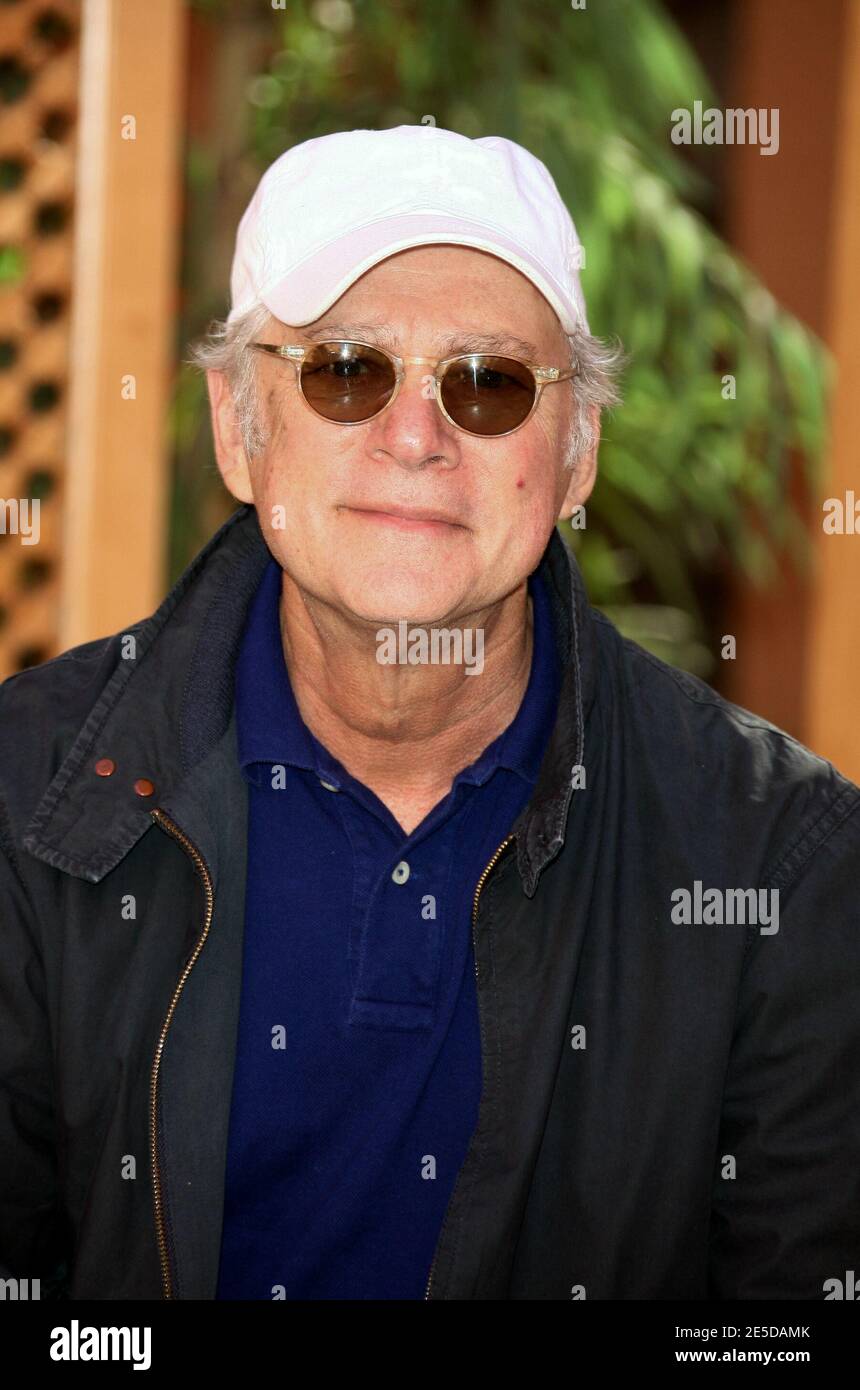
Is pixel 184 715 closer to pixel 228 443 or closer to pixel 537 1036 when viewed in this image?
pixel 228 443

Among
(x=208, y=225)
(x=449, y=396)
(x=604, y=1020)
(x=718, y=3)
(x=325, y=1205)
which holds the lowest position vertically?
(x=325, y=1205)

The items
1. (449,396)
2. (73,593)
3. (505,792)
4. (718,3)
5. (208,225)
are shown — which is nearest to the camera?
(449,396)

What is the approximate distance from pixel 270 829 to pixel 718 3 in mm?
5681

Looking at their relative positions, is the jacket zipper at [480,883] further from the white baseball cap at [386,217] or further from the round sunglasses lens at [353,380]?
the white baseball cap at [386,217]

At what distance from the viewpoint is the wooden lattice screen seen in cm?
336

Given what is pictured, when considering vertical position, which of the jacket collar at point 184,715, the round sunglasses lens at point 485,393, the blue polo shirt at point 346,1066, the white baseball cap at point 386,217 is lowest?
the blue polo shirt at point 346,1066

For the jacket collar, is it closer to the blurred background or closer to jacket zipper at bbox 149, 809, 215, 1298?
jacket zipper at bbox 149, 809, 215, 1298

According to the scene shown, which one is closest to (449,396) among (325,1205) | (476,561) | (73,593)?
(476,561)

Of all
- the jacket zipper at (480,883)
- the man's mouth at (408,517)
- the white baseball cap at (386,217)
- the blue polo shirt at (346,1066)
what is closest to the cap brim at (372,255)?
the white baseball cap at (386,217)

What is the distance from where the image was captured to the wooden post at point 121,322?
10.9 feet

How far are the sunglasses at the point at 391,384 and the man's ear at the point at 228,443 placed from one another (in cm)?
19

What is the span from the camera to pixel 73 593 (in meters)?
3.40

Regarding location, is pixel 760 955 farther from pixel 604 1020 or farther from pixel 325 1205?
pixel 325 1205

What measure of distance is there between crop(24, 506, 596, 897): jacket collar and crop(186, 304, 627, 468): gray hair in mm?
141
